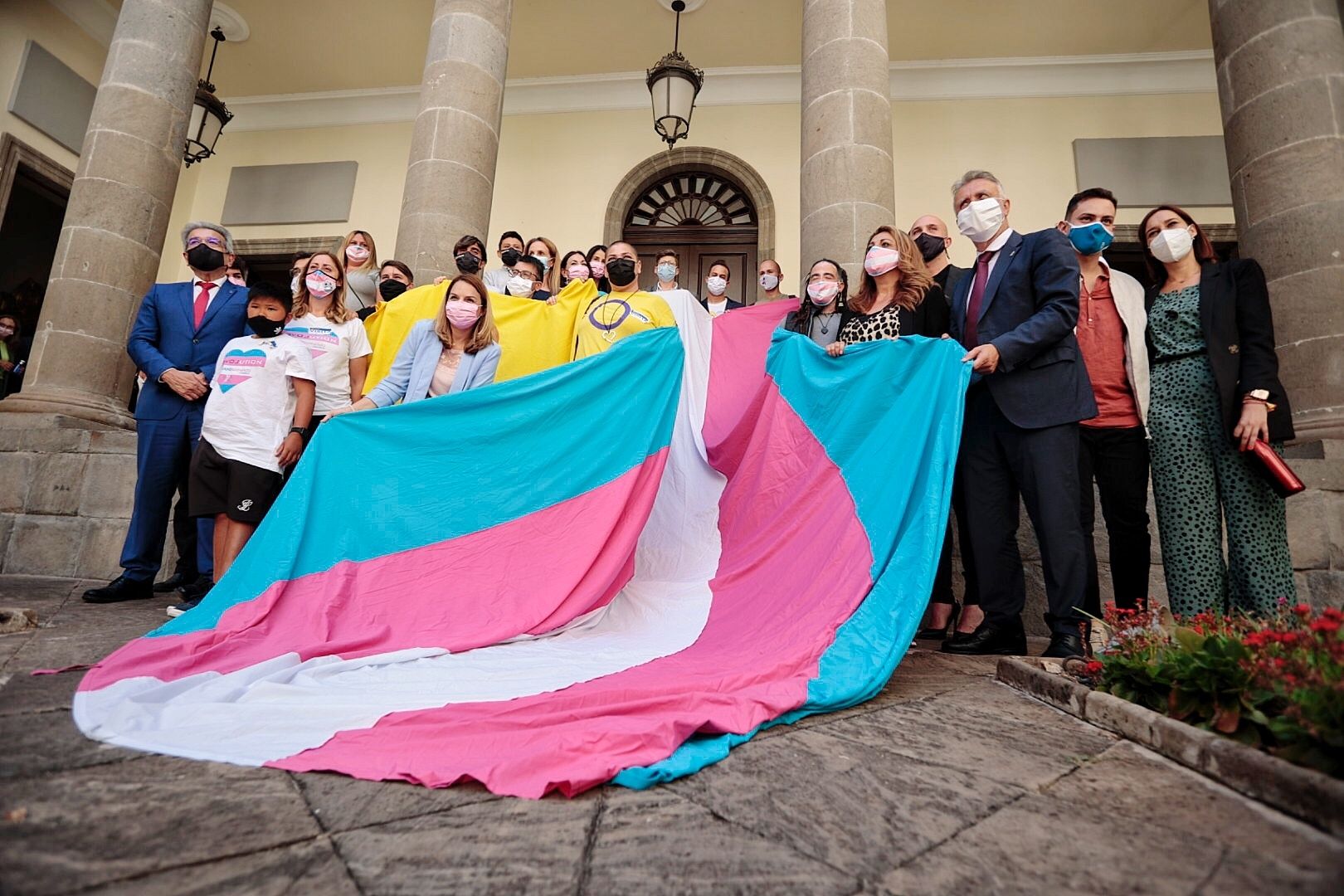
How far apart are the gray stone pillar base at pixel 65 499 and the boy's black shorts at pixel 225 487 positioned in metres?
1.85

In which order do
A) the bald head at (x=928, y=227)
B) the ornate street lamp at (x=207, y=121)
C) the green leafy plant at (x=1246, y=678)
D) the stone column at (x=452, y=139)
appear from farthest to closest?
the ornate street lamp at (x=207, y=121), the stone column at (x=452, y=139), the bald head at (x=928, y=227), the green leafy plant at (x=1246, y=678)

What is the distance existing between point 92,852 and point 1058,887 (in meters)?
1.35

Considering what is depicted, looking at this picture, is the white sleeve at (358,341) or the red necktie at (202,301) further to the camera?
the red necktie at (202,301)

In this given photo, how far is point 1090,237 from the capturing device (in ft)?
9.59

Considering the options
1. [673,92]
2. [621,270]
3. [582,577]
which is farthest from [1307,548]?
[673,92]

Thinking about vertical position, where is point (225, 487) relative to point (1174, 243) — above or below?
below

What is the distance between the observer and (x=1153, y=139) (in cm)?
834

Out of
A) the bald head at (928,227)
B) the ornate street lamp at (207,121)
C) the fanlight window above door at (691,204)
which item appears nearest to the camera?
the bald head at (928,227)

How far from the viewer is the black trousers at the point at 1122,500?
279cm

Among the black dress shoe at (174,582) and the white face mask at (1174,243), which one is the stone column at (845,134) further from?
the black dress shoe at (174,582)

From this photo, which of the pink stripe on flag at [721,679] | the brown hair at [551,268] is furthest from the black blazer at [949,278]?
the brown hair at [551,268]

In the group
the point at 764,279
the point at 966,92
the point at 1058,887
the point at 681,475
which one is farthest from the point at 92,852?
the point at 966,92

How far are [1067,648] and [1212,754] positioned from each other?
3.77 ft

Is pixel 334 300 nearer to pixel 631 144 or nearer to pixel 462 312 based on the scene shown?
pixel 462 312
